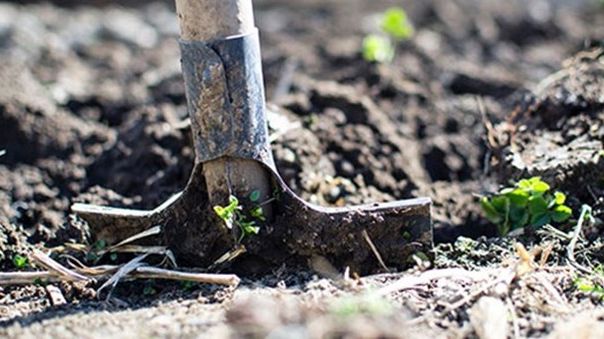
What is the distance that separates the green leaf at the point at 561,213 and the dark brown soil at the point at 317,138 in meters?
0.09

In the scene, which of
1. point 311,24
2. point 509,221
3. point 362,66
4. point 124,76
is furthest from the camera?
point 311,24

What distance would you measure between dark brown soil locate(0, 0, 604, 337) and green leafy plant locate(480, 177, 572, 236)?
0.37ft

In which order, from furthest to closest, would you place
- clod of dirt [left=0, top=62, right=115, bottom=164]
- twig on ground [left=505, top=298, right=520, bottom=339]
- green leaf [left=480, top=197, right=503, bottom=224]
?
clod of dirt [left=0, top=62, right=115, bottom=164], green leaf [left=480, top=197, right=503, bottom=224], twig on ground [left=505, top=298, right=520, bottom=339]

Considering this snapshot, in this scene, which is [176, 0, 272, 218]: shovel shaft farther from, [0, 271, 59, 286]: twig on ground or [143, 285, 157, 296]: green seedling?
[0, 271, 59, 286]: twig on ground

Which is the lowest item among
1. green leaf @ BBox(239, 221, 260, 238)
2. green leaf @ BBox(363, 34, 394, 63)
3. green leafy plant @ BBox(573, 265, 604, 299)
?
green leafy plant @ BBox(573, 265, 604, 299)

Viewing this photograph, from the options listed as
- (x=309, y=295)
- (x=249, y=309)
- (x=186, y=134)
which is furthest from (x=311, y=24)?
(x=249, y=309)

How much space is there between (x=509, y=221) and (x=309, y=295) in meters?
0.82

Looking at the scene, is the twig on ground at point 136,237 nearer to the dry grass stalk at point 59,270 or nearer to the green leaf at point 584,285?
the dry grass stalk at point 59,270

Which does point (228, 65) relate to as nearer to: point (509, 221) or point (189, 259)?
point (189, 259)

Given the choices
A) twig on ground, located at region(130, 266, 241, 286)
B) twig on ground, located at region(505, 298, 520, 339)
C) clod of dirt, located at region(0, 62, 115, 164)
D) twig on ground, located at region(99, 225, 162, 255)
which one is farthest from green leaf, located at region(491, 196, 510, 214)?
clod of dirt, located at region(0, 62, 115, 164)

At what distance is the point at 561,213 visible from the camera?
107 inches

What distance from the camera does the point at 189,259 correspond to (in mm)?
2566

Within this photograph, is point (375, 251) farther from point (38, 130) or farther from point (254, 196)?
point (38, 130)

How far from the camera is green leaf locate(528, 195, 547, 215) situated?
2.72 meters
